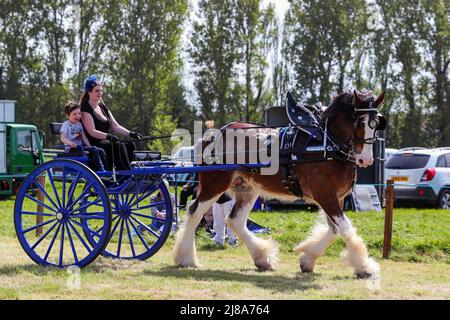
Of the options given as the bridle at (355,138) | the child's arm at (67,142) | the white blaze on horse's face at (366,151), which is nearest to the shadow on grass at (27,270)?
the child's arm at (67,142)

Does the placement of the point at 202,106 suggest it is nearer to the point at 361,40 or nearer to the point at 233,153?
the point at 361,40

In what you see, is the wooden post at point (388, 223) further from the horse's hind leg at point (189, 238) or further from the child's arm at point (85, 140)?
the child's arm at point (85, 140)

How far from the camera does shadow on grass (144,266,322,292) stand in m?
6.93

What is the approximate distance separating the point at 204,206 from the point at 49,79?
87.5 feet

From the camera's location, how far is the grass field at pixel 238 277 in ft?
20.7

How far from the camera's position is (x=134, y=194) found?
28.0 ft

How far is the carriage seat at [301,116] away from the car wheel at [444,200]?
1034cm

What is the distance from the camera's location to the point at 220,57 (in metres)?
34.7

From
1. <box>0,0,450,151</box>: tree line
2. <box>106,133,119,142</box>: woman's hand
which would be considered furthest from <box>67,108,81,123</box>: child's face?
<box>0,0,450,151</box>: tree line

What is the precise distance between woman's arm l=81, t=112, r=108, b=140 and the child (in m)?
0.12

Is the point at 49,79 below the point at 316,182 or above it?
above
